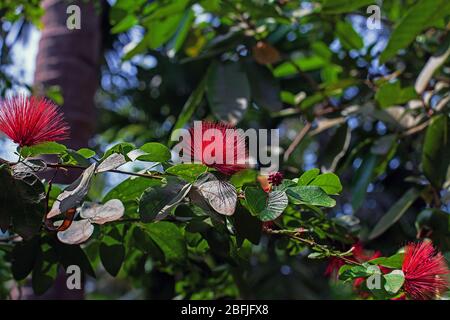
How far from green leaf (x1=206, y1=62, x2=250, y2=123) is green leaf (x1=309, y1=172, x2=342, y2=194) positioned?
69cm

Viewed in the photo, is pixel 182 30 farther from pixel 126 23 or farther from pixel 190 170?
pixel 190 170

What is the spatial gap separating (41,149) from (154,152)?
17 cm

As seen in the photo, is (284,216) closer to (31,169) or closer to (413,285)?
(413,285)

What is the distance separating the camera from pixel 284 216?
1.27 m

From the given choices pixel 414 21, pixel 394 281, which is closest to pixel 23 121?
pixel 394 281

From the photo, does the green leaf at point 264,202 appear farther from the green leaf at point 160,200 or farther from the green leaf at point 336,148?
the green leaf at point 336,148

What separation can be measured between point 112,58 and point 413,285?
8.61 feet

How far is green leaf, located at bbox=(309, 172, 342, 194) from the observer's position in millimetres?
1066

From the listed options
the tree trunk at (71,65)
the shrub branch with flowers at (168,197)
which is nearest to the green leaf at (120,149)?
the shrub branch with flowers at (168,197)

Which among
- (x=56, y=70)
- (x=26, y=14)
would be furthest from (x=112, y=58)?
(x=56, y=70)

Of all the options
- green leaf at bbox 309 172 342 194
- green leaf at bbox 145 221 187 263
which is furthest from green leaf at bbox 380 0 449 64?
green leaf at bbox 145 221 187 263

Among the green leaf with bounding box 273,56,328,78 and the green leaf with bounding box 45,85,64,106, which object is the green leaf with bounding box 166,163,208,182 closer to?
the green leaf with bounding box 45,85,64,106

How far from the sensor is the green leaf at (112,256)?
1.23 m

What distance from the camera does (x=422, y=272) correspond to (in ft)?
3.18
